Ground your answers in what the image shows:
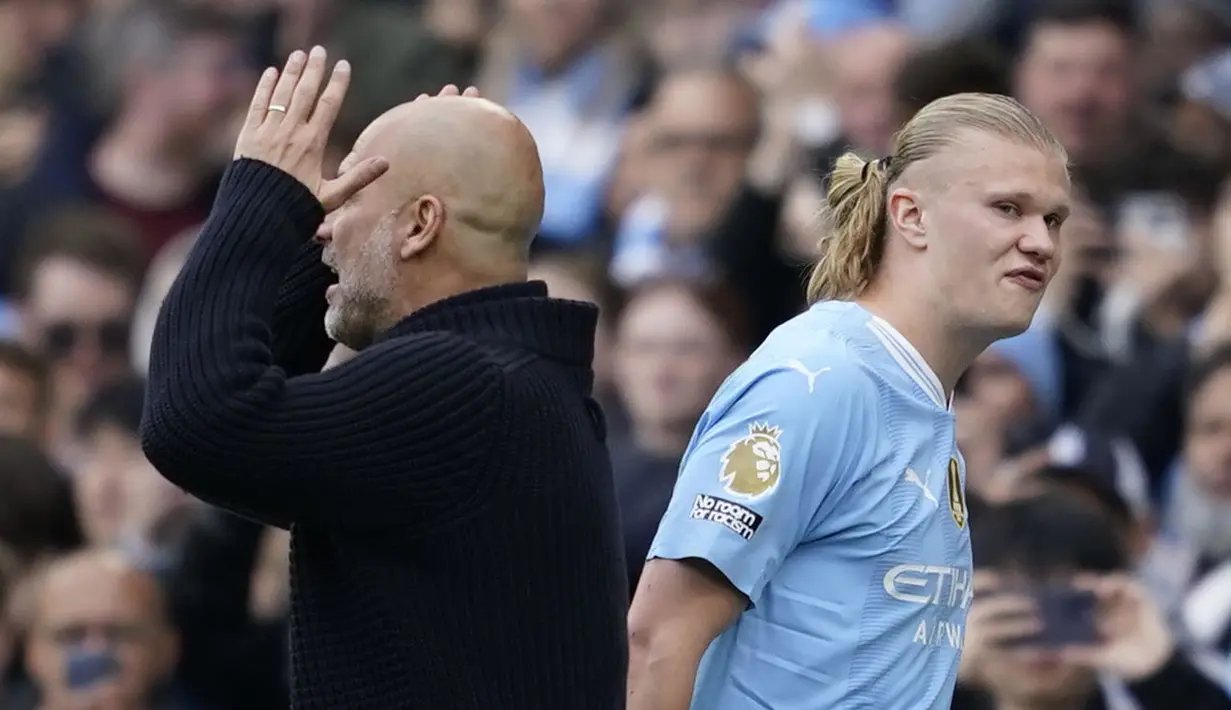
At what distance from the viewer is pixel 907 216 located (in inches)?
133

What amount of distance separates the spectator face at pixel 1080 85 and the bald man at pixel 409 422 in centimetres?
395

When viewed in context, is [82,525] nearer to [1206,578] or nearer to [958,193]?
[1206,578]

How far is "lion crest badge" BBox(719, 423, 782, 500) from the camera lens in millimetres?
3117

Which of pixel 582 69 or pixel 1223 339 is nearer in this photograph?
pixel 1223 339

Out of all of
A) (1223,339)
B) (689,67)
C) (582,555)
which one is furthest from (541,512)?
(689,67)

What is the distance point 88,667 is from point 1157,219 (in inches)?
124

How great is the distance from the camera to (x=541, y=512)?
2.97 meters

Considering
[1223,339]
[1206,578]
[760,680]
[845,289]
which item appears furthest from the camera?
[1223,339]

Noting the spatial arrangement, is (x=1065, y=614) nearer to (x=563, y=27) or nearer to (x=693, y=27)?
(x=693, y=27)

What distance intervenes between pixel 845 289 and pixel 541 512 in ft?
2.36

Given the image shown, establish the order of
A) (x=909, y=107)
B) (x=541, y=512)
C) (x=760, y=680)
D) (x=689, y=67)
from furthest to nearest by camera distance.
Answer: (x=689, y=67)
(x=909, y=107)
(x=760, y=680)
(x=541, y=512)

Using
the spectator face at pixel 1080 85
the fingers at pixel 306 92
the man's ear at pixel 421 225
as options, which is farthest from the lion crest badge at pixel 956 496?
the spectator face at pixel 1080 85

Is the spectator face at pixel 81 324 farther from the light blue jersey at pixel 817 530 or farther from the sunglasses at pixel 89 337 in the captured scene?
the light blue jersey at pixel 817 530

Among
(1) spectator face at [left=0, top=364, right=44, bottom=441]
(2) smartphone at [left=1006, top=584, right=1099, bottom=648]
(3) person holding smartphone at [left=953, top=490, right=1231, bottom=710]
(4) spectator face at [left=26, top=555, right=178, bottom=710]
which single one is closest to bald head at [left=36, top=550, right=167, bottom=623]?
(4) spectator face at [left=26, top=555, right=178, bottom=710]
